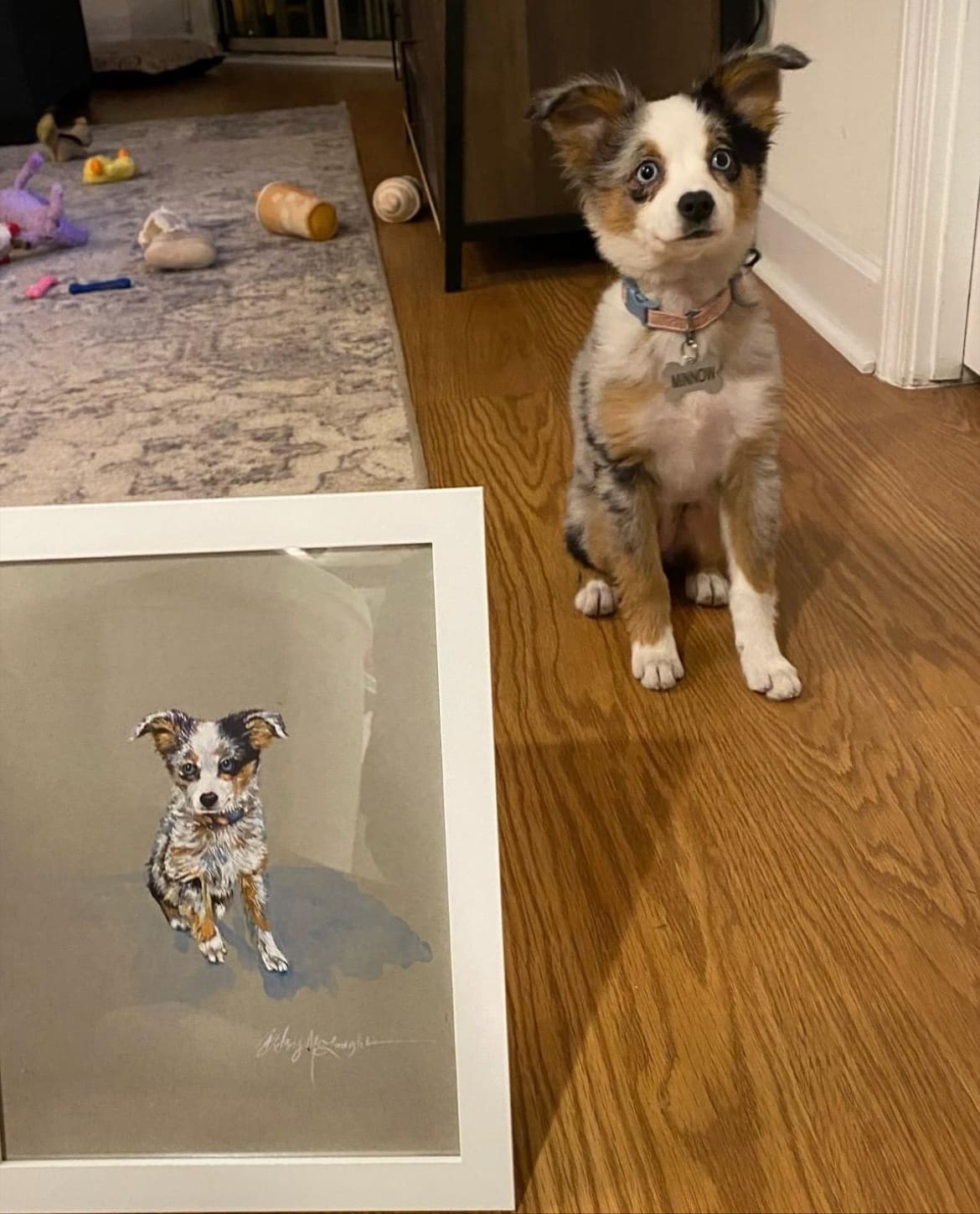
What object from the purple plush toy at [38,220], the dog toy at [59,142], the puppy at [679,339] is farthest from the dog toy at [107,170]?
the puppy at [679,339]

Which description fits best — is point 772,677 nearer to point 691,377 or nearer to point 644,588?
point 644,588

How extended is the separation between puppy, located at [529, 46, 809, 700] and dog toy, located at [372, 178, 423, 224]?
6.93ft

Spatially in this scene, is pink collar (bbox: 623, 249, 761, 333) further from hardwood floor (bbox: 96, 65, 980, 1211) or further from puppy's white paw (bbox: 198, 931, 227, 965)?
puppy's white paw (bbox: 198, 931, 227, 965)

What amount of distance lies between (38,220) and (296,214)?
Result: 2.34ft

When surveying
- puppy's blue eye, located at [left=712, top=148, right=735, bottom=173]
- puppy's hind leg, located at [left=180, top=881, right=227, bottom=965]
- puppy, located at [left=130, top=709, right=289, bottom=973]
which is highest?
puppy's blue eye, located at [left=712, top=148, right=735, bottom=173]

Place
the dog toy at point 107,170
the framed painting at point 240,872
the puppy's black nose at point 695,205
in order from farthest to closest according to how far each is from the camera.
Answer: the dog toy at point 107,170 < the puppy's black nose at point 695,205 < the framed painting at point 240,872

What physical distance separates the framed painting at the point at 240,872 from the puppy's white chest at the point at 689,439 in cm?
65

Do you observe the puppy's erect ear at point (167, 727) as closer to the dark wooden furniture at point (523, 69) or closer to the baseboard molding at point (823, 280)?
the baseboard molding at point (823, 280)

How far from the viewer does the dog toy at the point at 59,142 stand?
453 centimetres

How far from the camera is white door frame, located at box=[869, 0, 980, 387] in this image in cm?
194

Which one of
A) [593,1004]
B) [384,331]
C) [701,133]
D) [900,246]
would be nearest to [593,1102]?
[593,1004]

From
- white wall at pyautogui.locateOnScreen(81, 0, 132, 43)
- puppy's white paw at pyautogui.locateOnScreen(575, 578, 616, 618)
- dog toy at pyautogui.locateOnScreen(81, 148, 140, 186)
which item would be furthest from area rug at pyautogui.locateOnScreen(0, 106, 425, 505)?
white wall at pyautogui.locateOnScreen(81, 0, 132, 43)

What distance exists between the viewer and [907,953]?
1041mm

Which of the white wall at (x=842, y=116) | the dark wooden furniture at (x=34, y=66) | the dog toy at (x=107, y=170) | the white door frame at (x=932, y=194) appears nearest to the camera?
the white door frame at (x=932, y=194)
